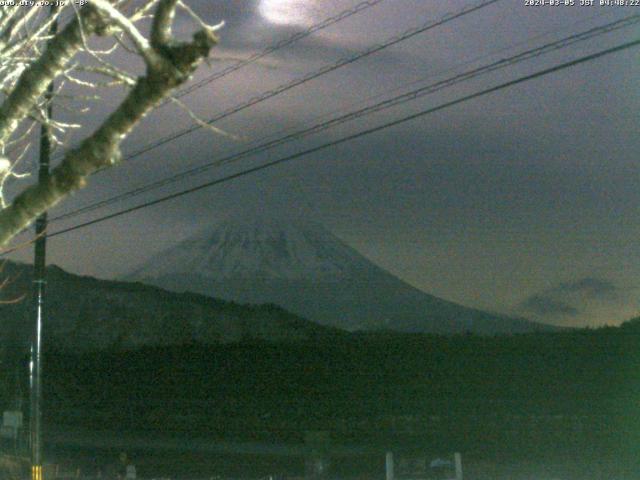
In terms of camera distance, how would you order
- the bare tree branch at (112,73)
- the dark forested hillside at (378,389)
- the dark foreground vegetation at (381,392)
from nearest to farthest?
the bare tree branch at (112,73)
the dark foreground vegetation at (381,392)
the dark forested hillside at (378,389)

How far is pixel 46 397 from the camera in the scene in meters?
67.9

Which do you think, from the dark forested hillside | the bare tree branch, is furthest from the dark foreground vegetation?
the bare tree branch

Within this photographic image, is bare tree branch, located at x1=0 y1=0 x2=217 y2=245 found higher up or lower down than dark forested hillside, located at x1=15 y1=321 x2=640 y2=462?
lower down

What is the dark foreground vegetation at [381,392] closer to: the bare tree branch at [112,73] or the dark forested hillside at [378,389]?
the dark forested hillside at [378,389]

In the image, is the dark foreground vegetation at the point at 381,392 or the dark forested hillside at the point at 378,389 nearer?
the dark foreground vegetation at the point at 381,392

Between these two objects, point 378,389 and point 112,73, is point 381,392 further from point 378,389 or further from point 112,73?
point 112,73

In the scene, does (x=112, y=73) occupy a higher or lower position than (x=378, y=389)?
lower

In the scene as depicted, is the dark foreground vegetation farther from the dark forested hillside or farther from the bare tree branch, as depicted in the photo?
the bare tree branch

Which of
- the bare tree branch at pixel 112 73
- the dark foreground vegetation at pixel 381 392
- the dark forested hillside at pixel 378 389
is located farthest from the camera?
the dark forested hillside at pixel 378 389

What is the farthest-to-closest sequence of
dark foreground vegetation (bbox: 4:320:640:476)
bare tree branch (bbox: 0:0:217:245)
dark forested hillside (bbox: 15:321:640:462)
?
dark forested hillside (bbox: 15:321:640:462) < dark foreground vegetation (bbox: 4:320:640:476) < bare tree branch (bbox: 0:0:217:245)

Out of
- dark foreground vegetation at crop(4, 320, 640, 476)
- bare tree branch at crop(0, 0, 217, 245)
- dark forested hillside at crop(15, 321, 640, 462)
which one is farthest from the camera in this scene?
dark forested hillside at crop(15, 321, 640, 462)

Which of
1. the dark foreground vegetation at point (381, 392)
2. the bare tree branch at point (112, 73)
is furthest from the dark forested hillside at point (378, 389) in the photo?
the bare tree branch at point (112, 73)

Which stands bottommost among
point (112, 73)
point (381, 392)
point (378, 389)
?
point (112, 73)

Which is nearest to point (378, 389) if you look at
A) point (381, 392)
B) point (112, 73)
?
point (381, 392)
